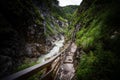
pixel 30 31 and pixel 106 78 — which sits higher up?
pixel 30 31

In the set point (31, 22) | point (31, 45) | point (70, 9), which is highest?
point (70, 9)

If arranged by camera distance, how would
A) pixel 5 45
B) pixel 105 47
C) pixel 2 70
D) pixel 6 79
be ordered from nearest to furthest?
1. pixel 6 79
2. pixel 105 47
3. pixel 2 70
4. pixel 5 45

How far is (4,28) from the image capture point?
1786cm

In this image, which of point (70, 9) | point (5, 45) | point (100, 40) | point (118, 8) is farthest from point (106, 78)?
point (70, 9)

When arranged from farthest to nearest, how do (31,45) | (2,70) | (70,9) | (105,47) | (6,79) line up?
(70,9) < (31,45) < (2,70) < (105,47) < (6,79)

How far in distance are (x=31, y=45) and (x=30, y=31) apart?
308cm

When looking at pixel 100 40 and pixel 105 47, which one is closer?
pixel 105 47

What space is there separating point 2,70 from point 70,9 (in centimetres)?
17163

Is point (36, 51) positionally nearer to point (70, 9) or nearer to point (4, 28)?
point (4, 28)

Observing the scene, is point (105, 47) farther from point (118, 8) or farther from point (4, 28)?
point (4, 28)

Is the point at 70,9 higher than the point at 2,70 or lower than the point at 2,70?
higher

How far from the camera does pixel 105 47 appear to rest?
577cm

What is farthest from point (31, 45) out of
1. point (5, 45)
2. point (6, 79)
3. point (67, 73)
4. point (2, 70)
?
point (6, 79)

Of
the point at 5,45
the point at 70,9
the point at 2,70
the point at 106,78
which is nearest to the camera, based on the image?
the point at 106,78
